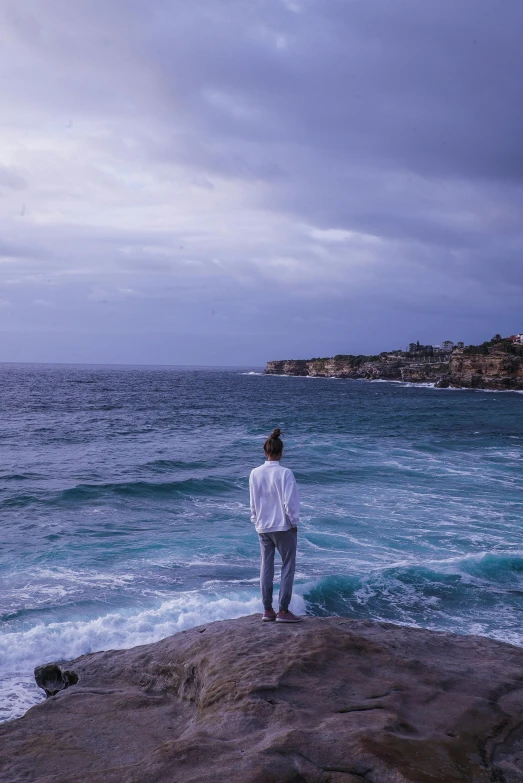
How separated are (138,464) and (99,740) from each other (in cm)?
1977

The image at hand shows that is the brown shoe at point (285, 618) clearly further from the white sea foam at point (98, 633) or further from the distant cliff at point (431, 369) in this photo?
the distant cliff at point (431, 369)

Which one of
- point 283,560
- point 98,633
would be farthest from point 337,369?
point 283,560

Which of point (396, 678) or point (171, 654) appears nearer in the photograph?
point (396, 678)

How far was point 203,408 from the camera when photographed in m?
53.0

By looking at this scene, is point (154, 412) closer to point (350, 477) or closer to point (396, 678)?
point (350, 477)

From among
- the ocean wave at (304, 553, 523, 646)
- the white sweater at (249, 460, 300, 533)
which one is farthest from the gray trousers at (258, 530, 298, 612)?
the ocean wave at (304, 553, 523, 646)

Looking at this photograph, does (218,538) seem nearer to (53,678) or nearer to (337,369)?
(53,678)

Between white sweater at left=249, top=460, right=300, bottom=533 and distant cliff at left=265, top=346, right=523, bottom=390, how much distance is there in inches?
3938

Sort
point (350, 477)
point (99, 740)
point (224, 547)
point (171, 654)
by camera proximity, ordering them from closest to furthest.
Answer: point (99, 740), point (171, 654), point (224, 547), point (350, 477)

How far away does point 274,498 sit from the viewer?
6.18 meters

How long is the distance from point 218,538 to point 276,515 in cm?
796

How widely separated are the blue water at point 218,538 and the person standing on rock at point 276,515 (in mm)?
2917

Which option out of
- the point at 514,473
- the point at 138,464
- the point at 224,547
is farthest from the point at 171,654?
the point at 514,473

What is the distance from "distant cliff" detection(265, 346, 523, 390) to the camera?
99750mm
